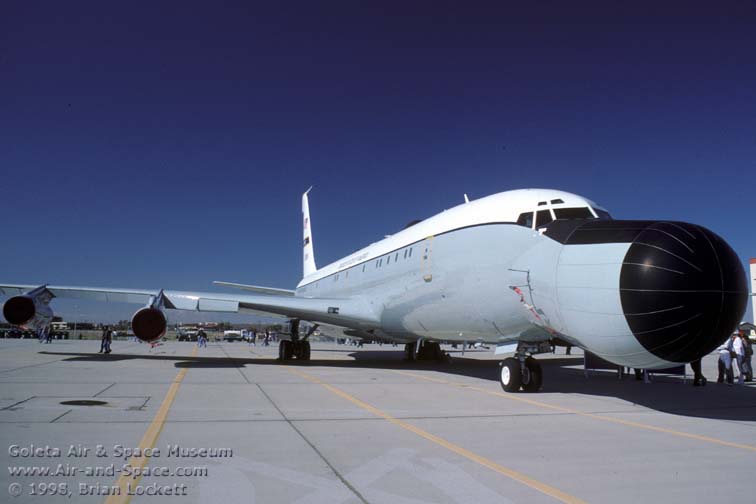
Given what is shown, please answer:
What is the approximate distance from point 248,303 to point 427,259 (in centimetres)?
654

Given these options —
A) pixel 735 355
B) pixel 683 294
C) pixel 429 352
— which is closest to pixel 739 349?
pixel 735 355

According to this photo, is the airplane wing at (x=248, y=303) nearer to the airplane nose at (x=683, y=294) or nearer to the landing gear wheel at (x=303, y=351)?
the landing gear wheel at (x=303, y=351)

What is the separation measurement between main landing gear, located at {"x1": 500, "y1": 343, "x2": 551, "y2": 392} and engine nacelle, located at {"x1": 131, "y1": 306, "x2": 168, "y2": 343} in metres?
9.83

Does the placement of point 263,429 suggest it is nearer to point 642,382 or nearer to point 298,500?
point 298,500

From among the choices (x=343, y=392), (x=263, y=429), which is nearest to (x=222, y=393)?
(x=343, y=392)

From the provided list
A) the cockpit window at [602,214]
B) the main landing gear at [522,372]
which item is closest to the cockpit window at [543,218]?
the cockpit window at [602,214]

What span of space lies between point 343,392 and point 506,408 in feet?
11.1

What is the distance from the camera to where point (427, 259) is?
531 inches

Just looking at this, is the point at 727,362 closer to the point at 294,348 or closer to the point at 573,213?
the point at 573,213

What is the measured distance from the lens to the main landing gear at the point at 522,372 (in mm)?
10773

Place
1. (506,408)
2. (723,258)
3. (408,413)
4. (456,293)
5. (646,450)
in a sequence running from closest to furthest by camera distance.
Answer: (646,450)
(723,258)
(408,413)
(506,408)
(456,293)

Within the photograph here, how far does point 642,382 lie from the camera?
14.4 m

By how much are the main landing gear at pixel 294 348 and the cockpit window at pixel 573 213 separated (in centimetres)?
1247

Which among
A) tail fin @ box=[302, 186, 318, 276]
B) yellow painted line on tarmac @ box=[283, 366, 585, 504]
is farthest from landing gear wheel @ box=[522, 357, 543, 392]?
tail fin @ box=[302, 186, 318, 276]
